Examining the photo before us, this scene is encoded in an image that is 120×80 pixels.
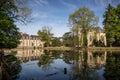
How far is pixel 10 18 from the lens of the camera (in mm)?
25188

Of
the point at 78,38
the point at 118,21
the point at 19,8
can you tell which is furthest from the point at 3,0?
the point at 78,38

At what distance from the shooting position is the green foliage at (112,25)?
8388 centimetres

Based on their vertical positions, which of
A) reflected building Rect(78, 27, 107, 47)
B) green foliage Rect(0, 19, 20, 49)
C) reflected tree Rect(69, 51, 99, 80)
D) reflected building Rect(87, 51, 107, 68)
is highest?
reflected building Rect(78, 27, 107, 47)

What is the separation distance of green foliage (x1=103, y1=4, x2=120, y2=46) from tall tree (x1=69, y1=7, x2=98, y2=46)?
16.8 feet

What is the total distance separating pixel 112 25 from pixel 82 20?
41.6ft

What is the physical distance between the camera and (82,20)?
8931cm

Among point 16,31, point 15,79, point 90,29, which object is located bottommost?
point 15,79

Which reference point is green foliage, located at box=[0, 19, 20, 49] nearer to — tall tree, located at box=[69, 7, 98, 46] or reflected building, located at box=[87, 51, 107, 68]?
reflected building, located at box=[87, 51, 107, 68]

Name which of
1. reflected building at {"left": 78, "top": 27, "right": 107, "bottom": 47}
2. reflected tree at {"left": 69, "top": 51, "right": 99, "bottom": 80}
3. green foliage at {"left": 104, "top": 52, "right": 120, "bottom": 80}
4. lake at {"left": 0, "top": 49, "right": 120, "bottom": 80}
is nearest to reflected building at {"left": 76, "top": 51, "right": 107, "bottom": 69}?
lake at {"left": 0, "top": 49, "right": 120, "bottom": 80}

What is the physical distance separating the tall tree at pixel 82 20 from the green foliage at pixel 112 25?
5122 mm

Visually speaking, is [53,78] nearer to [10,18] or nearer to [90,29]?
[10,18]

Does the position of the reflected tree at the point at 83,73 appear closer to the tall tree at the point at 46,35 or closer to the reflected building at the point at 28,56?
the reflected building at the point at 28,56

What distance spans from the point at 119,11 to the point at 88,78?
2735 inches

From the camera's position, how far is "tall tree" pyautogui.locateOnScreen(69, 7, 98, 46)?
89.1 meters
